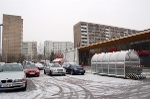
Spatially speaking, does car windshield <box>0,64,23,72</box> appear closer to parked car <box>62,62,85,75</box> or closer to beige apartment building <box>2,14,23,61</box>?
parked car <box>62,62,85,75</box>

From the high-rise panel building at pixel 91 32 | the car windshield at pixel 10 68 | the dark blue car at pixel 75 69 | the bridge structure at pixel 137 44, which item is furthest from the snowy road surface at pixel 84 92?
the high-rise panel building at pixel 91 32

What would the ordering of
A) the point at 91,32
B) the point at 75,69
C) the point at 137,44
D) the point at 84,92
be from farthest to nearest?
1. the point at 91,32
2. the point at 137,44
3. the point at 75,69
4. the point at 84,92

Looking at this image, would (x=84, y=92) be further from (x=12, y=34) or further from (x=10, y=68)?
(x=12, y=34)

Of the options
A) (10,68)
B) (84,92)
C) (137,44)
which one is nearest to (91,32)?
(137,44)

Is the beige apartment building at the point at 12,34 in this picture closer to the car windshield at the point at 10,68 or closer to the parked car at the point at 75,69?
the parked car at the point at 75,69

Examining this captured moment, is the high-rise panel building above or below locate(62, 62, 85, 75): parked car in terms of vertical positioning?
above

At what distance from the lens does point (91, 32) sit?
11594cm

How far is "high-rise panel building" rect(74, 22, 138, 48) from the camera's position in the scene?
370 feet

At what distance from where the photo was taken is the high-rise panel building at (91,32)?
113m

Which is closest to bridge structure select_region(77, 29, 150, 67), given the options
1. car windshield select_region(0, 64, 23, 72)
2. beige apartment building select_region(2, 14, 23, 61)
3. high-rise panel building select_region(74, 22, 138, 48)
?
car windshield select_region(0, 64, 23, 72)

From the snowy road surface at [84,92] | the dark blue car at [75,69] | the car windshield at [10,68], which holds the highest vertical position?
the car windshield at [10,68]

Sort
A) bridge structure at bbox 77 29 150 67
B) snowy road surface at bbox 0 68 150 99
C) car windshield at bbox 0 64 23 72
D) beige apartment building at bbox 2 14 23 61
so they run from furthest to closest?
beige apartment building at bbox 2 14 23 61
bridge structure at bbox 77 29 150 67
car windshield at bbox 0 64 23 72
snowy road surface at bbox 0 68 150 99

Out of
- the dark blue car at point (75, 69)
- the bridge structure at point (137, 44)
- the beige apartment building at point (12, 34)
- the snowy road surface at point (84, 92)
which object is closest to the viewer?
the snowy road surface at point (84, 92)

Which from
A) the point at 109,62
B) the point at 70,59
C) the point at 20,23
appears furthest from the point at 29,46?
the point at 109,62
